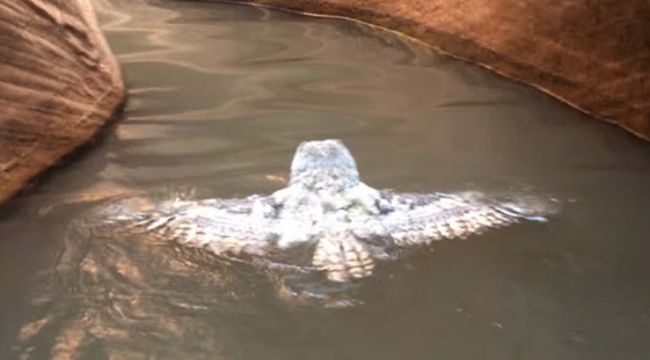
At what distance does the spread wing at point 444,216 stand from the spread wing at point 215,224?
0.46 meters

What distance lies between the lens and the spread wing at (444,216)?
3.15 metres

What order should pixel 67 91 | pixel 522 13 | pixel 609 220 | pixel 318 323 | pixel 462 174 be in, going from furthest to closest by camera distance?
1. pixel 522 13
2. pixel 67 91
3. pixel 462 174
4. pixel 609 220
5. pixel 318 323

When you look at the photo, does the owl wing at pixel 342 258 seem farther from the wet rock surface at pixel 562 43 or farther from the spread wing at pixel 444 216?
the wet rock surface at pixel 562 43

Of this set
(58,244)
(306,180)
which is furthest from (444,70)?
(58,244)

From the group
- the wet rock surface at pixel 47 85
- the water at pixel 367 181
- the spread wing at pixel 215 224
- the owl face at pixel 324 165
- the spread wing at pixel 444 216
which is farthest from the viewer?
the wet rock surface at pixel 47 85

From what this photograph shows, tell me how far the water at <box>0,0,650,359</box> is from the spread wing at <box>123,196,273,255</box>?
9cm

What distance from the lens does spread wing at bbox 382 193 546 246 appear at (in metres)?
3.15

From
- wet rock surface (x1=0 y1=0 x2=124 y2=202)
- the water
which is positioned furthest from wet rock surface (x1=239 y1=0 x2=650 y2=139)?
wet rock surface (x1=0 y1=0 x2=124 y2=202)

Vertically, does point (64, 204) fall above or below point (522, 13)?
below

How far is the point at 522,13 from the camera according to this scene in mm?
4926

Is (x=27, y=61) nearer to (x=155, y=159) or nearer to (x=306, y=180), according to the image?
(x=155, y=159)

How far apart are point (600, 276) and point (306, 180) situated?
1112 millimetres

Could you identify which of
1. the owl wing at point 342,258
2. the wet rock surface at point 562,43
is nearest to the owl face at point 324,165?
the owl wing at point 342,258

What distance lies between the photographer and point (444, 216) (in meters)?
3.28
